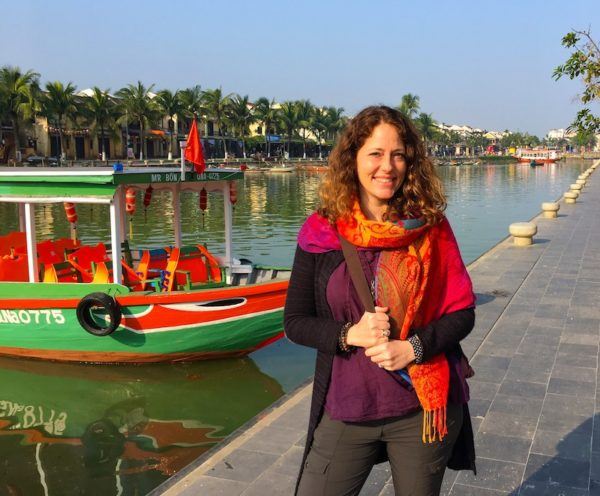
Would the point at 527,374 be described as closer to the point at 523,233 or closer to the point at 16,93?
the point at 523,233

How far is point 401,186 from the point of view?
2.11 metres

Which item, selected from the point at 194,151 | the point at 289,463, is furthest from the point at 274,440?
the point at 194,151

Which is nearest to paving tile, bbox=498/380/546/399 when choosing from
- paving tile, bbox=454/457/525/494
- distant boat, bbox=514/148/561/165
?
paving tile, bbox=454/457/525/494

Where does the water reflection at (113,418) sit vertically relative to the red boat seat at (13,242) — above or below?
below

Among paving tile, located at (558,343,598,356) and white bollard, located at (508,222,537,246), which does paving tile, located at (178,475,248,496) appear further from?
white bollard, located at (508,222,537,246)

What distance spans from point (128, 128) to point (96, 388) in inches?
2333

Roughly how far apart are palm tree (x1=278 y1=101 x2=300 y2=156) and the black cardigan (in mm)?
80475

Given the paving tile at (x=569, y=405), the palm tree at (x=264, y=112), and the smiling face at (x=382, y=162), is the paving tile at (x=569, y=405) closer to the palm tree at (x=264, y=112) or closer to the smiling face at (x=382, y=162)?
the smiling face at (x=382, y=162)

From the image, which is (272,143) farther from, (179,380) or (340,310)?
(340,310)

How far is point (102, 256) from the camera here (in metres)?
9.01

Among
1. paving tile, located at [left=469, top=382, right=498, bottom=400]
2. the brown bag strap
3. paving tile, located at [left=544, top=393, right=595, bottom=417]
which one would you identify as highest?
the brown bag strap

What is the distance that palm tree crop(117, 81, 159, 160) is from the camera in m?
58.8

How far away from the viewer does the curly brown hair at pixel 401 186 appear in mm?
2057

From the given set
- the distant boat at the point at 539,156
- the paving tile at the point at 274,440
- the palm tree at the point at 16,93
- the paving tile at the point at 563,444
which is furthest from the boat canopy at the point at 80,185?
the distant boat at the point at 539,156
